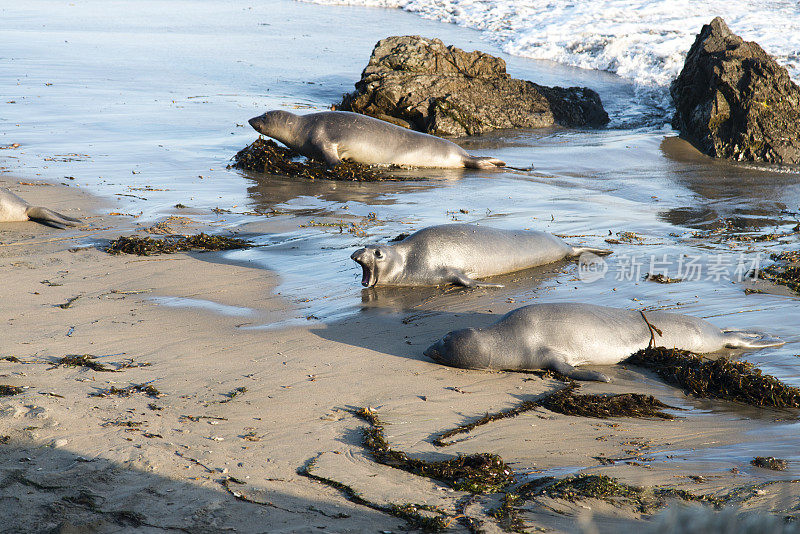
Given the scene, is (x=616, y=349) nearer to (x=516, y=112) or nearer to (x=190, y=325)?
(x=190, y=325)

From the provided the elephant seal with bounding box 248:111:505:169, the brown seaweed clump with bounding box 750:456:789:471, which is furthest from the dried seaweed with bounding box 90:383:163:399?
the elephant seal with bounding box 248:111:505:169

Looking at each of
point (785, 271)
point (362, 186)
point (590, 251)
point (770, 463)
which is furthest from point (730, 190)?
point (770, 463)

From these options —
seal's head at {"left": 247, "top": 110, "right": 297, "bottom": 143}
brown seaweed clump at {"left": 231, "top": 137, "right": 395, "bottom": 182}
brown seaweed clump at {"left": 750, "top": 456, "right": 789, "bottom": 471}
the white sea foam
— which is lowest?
brown seaweed clump at {"left": 750, "top": 456, "right": 789, "bottom": 471}

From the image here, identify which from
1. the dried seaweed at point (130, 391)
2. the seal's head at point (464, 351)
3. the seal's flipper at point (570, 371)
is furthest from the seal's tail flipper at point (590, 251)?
the dried seaweed at point (130, 391)

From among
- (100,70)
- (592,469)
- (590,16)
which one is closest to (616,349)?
(592,469)

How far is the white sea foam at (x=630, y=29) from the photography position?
18469 mm

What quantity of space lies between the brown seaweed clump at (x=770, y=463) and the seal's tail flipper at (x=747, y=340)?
5.14 ft

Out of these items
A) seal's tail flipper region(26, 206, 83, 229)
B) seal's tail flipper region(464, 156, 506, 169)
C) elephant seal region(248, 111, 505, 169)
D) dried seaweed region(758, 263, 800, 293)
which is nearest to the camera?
dried seaweed region(758, 263, 800, 293)

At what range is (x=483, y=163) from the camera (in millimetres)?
10227

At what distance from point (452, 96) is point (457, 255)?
7541 millimetres

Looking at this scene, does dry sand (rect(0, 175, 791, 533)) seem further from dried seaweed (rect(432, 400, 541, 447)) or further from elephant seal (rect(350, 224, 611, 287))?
elephant seal (rect(350, 224, 611, 287))

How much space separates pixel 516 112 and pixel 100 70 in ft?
29.8

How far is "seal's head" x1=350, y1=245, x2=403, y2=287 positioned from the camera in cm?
563

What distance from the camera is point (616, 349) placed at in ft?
15.3
